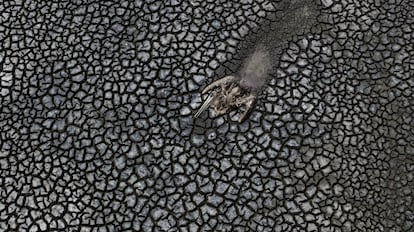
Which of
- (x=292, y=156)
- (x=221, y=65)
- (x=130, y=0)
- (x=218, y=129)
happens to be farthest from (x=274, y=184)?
(x=130, y=0)

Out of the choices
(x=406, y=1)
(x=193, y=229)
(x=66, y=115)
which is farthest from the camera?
(x=406, y=1)

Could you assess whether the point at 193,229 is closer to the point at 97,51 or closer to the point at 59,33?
the point at 97,51

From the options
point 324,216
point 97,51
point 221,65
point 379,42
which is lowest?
point 324,216
